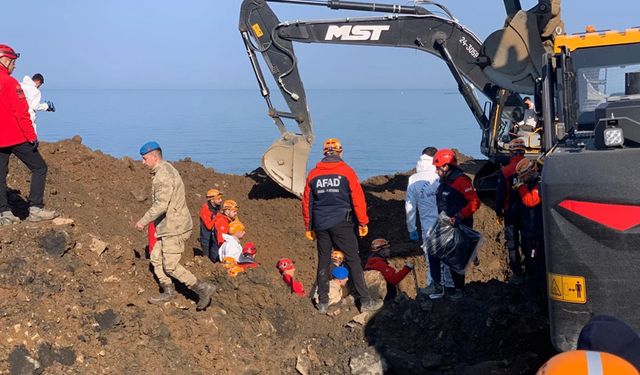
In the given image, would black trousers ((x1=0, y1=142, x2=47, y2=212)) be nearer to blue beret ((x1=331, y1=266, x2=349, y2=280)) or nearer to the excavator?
blue beret ((x1=331, y1=266, x2=349, y2=280))

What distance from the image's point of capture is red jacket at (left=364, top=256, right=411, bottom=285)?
1033 centimetres

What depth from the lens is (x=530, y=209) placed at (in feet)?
28.6

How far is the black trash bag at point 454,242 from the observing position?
910 centimetres

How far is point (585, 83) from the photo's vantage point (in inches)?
321

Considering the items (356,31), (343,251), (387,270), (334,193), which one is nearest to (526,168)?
(334,193)

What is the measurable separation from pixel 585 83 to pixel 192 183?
31.4 ft

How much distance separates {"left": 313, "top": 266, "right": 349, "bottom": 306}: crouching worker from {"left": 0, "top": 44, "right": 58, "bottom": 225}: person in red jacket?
125 inches

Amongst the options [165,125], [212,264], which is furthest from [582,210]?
[165,125]

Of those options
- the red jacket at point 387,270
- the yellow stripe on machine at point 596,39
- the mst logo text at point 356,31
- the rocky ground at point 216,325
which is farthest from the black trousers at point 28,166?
the mst logo text at point 356,31

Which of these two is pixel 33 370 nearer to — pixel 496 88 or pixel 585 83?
pixel 585 83

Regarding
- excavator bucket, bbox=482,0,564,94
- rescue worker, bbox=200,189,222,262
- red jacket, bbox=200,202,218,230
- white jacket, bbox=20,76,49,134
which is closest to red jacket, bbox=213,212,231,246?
rescue worker, bbox=200,189,222,262

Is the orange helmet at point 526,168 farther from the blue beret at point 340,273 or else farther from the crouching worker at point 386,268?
the blue beret at point 340,273

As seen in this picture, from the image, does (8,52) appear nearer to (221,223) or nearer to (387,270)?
(221,223)

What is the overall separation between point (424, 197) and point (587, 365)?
7.15m
